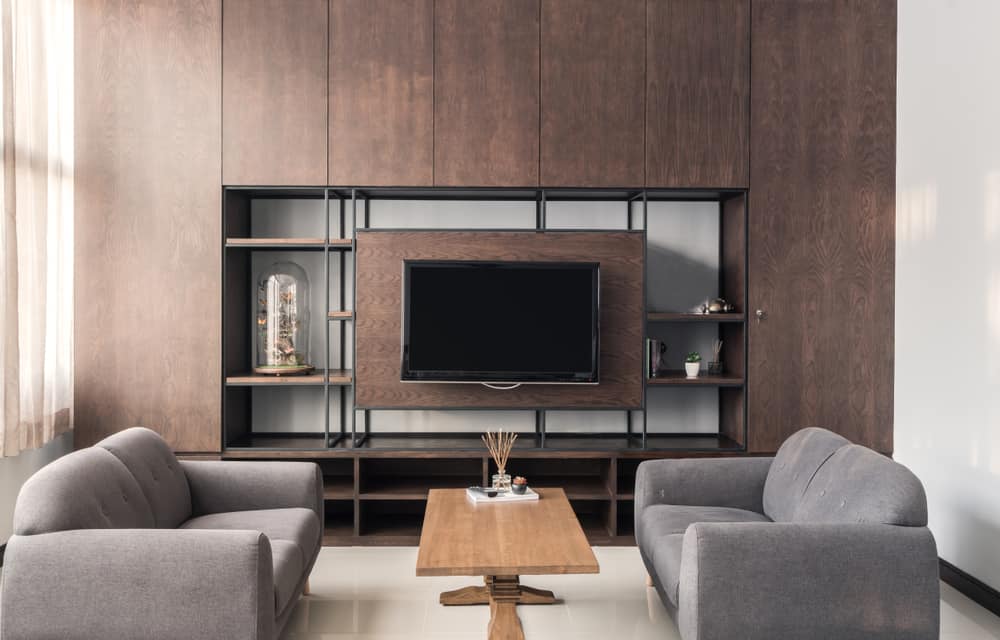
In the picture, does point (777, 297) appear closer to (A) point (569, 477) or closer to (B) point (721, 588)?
(A) point (569, 477)

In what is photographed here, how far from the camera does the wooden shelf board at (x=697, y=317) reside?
4.49 metres

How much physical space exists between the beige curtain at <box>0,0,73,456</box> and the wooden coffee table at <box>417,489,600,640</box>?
7.02ft

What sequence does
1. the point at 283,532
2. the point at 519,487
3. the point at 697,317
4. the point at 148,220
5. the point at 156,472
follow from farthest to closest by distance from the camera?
the point at 697,317 → the point at 148,220 → the point at 519,487 → the point at 156,472 → the point at 283,532

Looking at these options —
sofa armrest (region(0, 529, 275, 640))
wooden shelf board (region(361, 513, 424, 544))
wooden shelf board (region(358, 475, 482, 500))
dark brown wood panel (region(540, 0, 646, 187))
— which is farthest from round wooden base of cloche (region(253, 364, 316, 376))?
sofa armrest (region(0, 529, 275, 640))

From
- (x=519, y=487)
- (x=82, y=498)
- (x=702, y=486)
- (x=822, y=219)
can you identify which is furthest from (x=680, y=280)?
(x=82, y=498)

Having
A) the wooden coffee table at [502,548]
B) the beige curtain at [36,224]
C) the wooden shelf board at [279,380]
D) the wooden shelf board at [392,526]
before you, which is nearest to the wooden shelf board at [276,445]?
the wooden shelf board at [279,380]

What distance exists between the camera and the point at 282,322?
15.4ft

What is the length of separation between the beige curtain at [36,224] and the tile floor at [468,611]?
170 cm

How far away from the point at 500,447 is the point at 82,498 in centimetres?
199

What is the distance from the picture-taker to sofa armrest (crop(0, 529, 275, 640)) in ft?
8.33

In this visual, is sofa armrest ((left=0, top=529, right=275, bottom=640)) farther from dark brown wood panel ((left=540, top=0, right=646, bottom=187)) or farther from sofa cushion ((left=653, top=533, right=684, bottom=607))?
dark brown wood panel ((left=540, top=0, right=646, bottom=187))

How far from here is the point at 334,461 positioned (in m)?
4.95

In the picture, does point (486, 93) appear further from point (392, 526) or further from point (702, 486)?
point (392, 526)

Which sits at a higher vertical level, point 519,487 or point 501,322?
point 501,322
